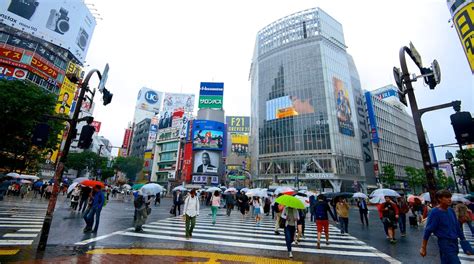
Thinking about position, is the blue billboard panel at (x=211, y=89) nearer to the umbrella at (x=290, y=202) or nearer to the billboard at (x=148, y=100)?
the billboard at (x=148, y=100)

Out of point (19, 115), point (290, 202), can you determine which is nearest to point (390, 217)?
point (290, 202)

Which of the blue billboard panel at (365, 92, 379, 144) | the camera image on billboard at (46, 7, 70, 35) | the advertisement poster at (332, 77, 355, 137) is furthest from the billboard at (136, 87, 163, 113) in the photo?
the blue billboard panel at (365, 92, 379, 144)

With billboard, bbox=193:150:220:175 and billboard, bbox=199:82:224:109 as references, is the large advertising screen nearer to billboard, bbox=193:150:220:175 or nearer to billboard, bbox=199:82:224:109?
billboard, bbox=199:82:224:109

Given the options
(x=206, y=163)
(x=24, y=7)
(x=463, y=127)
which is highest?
(x=24, y=7)

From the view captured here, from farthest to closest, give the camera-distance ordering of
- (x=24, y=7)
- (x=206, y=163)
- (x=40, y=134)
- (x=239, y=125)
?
(x=239, y=125) < (x=206, y=163) < (x=24, y=7) < (x=40, y=134)

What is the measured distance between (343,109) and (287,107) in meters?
13.5

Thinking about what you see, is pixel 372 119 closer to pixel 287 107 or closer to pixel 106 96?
pixel 287 107

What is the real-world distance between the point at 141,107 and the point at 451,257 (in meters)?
97.4

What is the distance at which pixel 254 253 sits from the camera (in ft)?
21.9

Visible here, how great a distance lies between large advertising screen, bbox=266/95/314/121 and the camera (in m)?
56.4

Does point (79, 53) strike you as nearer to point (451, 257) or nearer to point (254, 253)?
point (254, 253)

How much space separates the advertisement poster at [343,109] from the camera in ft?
178

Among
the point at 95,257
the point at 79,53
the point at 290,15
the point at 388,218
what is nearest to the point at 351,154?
the point at 290,15

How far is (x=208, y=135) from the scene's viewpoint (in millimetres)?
55312
